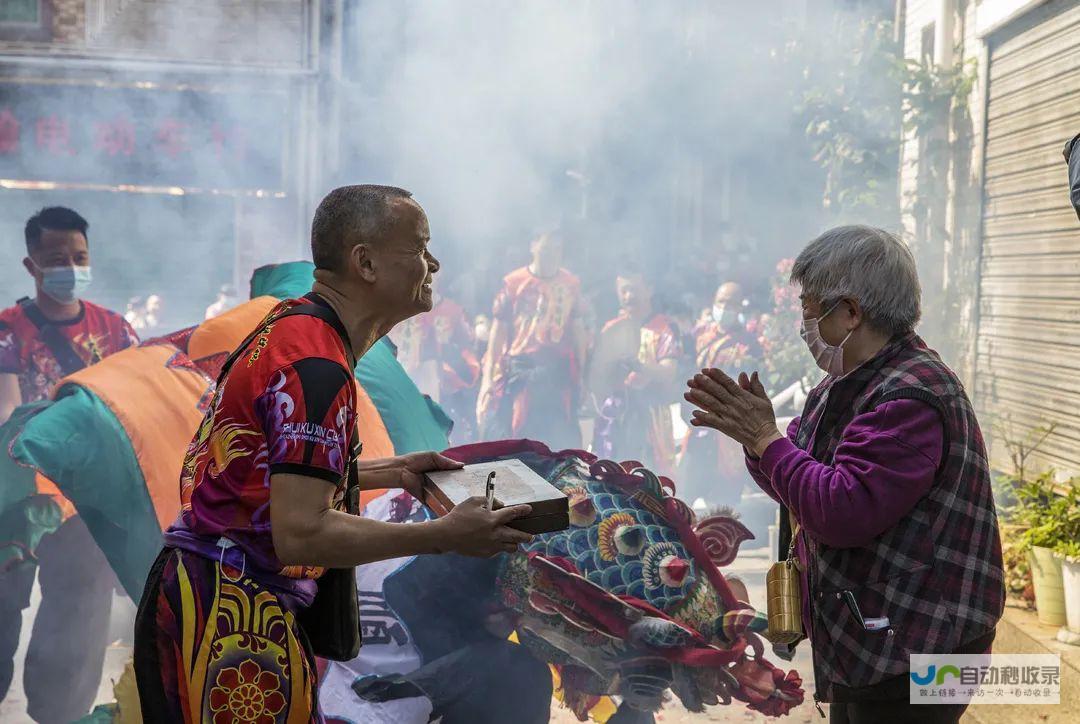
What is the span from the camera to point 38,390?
3.92 metres

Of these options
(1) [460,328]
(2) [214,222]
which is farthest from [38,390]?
(1) [460,328]

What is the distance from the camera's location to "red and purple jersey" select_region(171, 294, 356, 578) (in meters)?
1.45

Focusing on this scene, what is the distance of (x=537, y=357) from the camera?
18.1ft

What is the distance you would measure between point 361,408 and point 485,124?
2.44m

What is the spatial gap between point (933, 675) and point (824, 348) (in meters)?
0.66

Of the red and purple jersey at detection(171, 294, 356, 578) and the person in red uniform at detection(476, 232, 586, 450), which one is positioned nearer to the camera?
the red and purple jersey at detection(171, 294, 356, 578)

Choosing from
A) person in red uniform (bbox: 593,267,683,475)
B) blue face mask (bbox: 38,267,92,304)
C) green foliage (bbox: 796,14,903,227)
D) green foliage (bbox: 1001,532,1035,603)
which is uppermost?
green foliage (bbox: 796,14,903,227)

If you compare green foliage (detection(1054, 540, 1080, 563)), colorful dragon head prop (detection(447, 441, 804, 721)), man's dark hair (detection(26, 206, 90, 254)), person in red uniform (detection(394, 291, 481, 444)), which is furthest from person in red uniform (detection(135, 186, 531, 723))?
person in red uniform (detection(394, 291, 481, 444))

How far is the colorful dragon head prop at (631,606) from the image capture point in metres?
2.99

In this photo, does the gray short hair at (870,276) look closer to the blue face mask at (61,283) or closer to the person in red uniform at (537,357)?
the blue face mask at (61,283)

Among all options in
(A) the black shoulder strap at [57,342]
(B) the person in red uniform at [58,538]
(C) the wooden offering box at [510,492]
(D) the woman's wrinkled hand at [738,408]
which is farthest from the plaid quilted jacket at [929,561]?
(A) the black shoulder strap at [57,342]

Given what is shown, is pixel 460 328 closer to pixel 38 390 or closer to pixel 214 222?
pixel 214 222

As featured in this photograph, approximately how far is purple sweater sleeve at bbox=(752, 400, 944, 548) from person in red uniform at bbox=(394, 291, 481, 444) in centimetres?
381

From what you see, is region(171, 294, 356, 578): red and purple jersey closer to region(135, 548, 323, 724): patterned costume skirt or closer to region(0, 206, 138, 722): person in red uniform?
region(135, 548, 323, 724): patterned costume skirt
